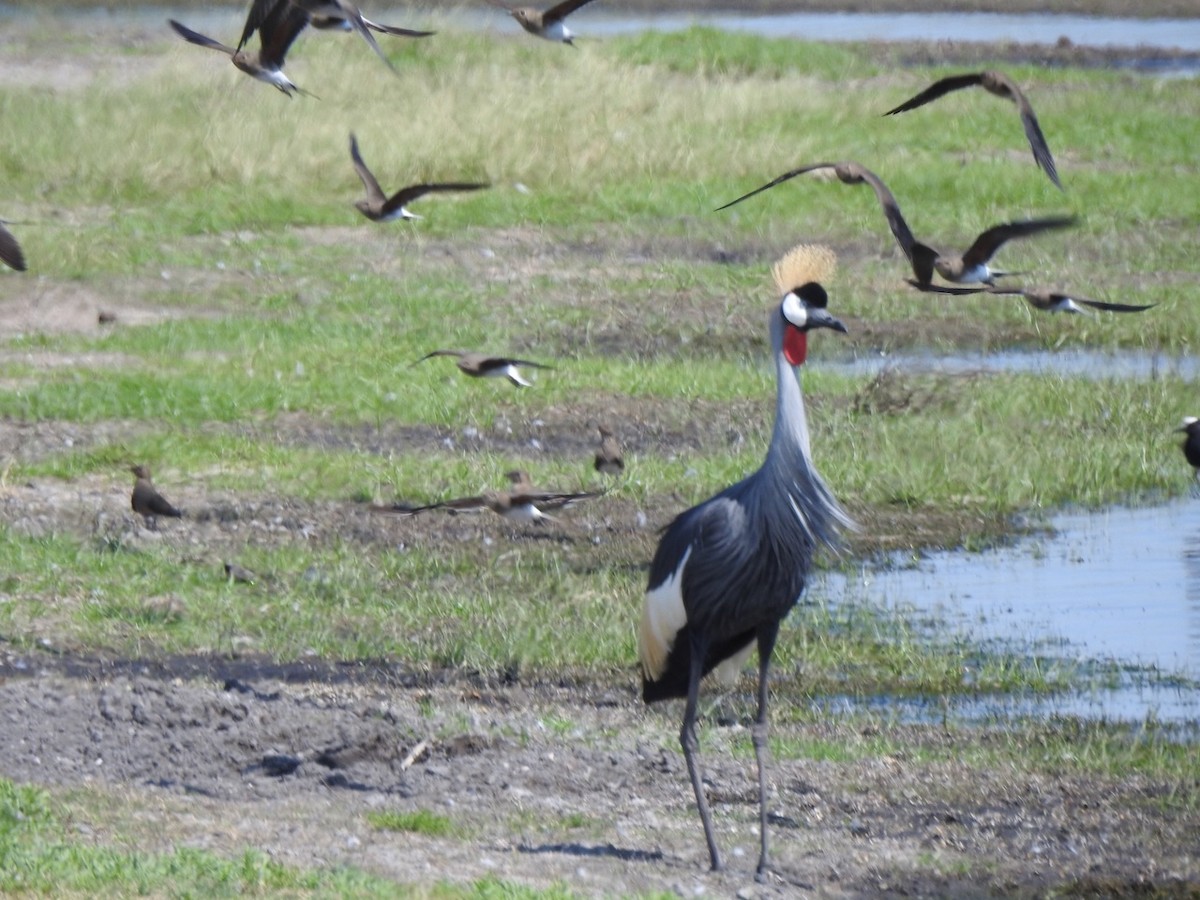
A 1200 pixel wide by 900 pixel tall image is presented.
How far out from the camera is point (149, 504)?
868 cm

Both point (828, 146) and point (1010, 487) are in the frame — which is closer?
point (1010, 487)

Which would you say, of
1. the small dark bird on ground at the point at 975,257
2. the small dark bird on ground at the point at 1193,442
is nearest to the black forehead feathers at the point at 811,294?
the small dark bird on ground at the point at 975,257

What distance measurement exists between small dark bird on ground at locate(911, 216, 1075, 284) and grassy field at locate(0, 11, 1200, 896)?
3.22 ft

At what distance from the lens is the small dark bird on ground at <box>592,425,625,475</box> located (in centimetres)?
958

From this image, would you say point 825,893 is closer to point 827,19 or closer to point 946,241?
point 946,241

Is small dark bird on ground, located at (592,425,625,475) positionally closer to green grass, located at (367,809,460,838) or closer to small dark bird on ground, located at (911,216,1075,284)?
small dark bird on ground, located at (911,216,1075,284)

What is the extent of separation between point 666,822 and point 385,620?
2151 millimetres

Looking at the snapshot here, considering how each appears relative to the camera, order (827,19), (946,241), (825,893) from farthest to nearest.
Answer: (827,19) → (946,241) → (825,893)

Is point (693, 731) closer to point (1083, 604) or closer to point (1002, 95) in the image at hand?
point (1083, 604)

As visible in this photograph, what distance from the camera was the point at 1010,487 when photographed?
382 inches

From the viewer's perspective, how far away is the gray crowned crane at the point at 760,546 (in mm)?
5520

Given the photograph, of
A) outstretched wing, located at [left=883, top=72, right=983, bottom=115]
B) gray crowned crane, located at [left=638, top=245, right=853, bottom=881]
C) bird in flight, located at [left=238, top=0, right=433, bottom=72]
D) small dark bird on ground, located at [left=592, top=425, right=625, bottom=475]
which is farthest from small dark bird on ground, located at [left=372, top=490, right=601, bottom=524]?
gray crowned crane, located at [left=638, top=245, right=853, bottom=881]

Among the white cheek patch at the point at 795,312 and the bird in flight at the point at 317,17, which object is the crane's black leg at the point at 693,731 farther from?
the bird in flight at the point at 317,17

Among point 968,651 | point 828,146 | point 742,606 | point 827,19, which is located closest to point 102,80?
point 828,146
